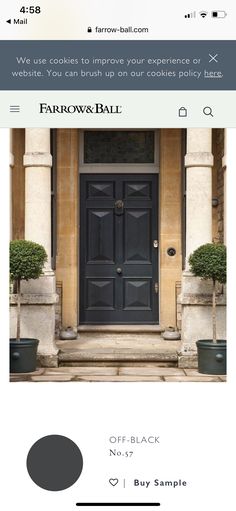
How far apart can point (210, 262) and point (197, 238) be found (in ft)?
1.94

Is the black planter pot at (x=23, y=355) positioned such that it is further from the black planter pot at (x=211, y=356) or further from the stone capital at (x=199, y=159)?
the stone capital at (x=199, y=159)

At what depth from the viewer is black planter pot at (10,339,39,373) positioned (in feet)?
18.9

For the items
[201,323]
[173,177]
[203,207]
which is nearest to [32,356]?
[201,323]

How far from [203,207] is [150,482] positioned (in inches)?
204

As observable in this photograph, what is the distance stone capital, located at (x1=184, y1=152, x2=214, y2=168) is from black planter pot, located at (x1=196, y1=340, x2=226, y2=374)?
169cm

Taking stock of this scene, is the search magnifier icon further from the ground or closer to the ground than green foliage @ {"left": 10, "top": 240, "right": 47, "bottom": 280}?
further from the ground

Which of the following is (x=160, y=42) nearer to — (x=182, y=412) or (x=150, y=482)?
(x=182, y=412)

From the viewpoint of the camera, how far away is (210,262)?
5.90 metres

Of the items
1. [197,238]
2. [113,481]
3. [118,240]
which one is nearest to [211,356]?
[197,238]

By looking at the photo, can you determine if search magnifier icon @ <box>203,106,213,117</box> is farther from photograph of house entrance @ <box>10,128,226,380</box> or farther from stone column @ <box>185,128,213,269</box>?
photograph of house entrance @ <box>10,128,226,380</box>

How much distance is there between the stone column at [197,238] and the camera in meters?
6.35

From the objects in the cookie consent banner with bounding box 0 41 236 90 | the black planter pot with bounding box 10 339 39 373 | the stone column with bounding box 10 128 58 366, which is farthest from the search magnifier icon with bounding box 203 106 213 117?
the stone column with bounding box 10 128 58 366

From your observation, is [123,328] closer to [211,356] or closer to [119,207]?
[119,207]
